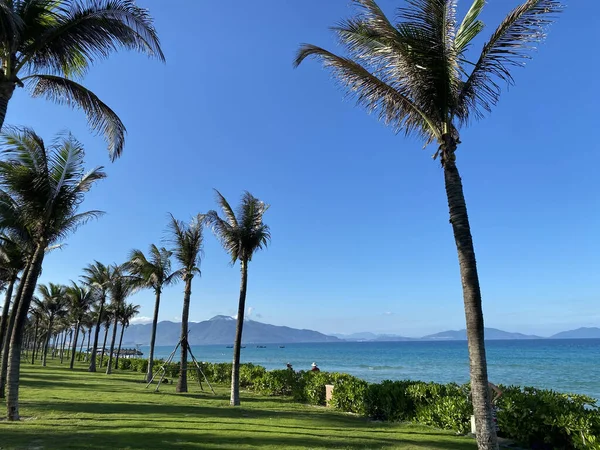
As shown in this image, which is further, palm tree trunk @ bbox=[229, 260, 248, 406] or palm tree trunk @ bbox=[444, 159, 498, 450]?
palm tree trunk @ bbox=[229, 260, 248, 406]

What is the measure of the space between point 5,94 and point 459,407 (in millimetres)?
11669

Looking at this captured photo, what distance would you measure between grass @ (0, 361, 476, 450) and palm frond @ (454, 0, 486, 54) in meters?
7.85

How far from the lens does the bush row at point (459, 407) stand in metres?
8.02

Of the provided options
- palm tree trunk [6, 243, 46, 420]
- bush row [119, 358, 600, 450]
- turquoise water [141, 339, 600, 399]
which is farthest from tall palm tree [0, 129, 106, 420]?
turquoise water [141, 339, 600, 399]

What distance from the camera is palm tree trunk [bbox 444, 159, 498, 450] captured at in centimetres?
566

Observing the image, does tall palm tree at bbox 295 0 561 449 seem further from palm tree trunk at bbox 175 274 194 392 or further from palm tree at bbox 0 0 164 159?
palm tree trunk at bbox 175 274 194 392

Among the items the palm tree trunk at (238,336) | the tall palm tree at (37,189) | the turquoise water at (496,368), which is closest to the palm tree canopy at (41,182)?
the tall palm tree at (37,189)

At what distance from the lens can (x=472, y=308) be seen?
19.5 feet

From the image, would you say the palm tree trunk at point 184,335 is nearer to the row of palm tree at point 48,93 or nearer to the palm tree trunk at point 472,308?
the row of palm tree at point 48,93

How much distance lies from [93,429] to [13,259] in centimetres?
1163

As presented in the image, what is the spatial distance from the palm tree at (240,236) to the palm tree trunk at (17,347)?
608cm

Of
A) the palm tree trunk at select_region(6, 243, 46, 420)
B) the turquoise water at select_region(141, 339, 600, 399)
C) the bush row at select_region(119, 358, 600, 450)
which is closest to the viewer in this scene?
the bush row at select_region(119, 358, 600, 450)

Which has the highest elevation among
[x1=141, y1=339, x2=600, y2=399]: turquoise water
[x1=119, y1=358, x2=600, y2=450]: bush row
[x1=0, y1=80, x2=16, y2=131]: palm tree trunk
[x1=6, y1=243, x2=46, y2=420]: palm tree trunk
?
[x1=0, y1=80, x2=16, y2=131]: palm tree trunk

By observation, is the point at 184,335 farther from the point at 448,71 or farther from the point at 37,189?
the point at 448,71
